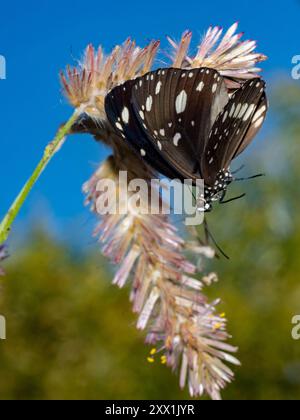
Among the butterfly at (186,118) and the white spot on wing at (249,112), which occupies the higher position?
the white spot on wing at (249,112)

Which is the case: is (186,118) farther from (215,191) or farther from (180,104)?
(215,191)

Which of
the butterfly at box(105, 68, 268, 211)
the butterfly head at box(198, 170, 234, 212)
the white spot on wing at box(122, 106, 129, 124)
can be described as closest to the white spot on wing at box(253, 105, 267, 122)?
the butterfly at box(105, 68, 268, 211)

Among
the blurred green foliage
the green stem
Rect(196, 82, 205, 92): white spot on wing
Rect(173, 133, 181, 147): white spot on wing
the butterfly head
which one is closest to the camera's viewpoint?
the green stem

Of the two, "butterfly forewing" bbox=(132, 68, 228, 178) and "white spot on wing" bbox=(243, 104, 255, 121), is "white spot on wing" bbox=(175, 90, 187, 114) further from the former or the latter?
"white spot on wing" bbox=(243, 104, 255, 121)

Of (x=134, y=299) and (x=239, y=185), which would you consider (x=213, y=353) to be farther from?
(x=239, y=185)

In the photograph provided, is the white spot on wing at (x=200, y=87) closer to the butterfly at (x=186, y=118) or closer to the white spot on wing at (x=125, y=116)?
the butterfly at (x=186, y=118)

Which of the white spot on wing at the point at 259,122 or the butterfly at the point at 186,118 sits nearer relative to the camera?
the butterfly at the point at 186,118

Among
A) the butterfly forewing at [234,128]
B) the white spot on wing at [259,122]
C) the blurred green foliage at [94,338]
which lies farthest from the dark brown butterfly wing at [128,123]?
the blurred green foliage at [94,338]

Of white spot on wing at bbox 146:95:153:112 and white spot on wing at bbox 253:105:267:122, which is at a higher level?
white spot on wing at bbox 253:105:267:122
